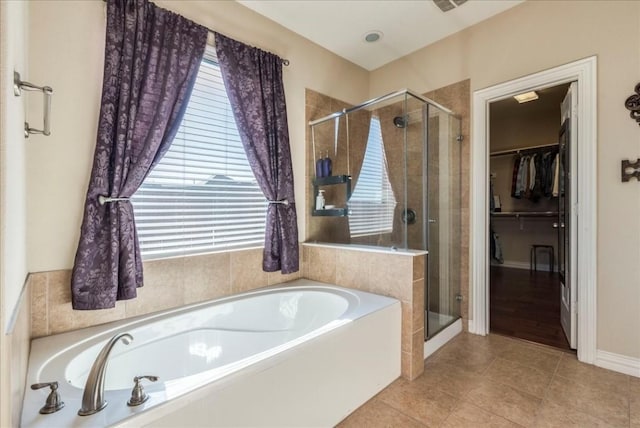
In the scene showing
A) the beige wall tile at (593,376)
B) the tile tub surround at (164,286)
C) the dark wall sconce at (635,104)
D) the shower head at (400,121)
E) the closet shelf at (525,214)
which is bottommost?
the beige wall tile at (593,376)

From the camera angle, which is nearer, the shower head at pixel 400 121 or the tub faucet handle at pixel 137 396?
the tub faucet handle at pixel 137 396

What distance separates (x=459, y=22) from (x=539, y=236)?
415 centimetres

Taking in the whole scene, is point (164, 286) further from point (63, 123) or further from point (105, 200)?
point (63, 123)

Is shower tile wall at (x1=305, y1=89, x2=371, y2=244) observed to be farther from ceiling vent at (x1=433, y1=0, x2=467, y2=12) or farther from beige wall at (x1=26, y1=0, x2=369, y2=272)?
beige wall at (x1=26, y1=0, x2=369, y2=272)

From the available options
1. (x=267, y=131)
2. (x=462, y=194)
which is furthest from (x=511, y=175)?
(x=267, y=131)

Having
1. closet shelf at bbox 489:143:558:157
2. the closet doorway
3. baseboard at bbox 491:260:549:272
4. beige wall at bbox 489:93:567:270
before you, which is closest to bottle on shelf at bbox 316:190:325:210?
the closet doorway

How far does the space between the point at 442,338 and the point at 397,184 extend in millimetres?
1293

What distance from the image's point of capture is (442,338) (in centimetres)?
239

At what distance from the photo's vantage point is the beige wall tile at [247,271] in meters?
2.22

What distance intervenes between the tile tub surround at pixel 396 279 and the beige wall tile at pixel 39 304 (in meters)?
1.76

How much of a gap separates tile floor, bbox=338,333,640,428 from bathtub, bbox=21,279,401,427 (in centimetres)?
15

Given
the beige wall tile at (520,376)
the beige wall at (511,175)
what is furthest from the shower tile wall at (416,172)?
the beige wall at (511,175)

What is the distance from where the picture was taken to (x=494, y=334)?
8.49 feet

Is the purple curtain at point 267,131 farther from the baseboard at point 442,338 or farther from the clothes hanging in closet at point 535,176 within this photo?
the clothes hanging in closet at point 535,176
